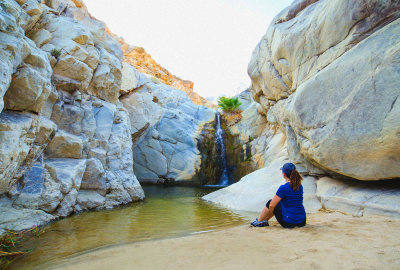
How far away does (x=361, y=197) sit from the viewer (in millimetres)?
5066

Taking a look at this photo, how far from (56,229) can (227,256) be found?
14.0ft

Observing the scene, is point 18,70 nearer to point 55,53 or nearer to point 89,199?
point 55,53

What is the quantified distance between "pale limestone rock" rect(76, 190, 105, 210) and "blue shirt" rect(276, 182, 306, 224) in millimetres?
6089

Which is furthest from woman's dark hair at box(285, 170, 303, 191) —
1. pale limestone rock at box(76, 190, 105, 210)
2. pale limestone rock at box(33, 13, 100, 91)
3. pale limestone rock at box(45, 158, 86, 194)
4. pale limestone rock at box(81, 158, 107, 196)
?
pale limestone rock at box(33, 13, 100, 91)

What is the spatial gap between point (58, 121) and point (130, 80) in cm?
1084

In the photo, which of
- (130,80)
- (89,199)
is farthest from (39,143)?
(130,80)

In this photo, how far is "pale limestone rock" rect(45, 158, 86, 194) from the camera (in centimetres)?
649

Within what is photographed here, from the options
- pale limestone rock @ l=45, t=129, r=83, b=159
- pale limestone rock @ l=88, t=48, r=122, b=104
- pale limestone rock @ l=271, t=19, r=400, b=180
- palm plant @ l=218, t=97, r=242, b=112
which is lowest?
pale limestone rock @ l=45, t=129, r=83, b=159

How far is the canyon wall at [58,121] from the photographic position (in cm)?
518

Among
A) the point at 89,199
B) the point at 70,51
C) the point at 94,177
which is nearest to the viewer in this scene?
the point at 89,199

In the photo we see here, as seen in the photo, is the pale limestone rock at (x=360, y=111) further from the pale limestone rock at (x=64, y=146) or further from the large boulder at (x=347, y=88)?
the pale limestone rock at (x=64, y=146)

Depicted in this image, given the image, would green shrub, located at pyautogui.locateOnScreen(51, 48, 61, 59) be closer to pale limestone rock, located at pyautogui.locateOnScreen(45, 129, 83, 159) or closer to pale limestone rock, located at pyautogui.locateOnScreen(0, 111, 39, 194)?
pale limestone rock, located at pyautogui.locateOnScreen(45, 129, 83, 159)

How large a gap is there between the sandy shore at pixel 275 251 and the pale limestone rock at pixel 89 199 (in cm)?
436

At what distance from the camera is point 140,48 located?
33281mm
